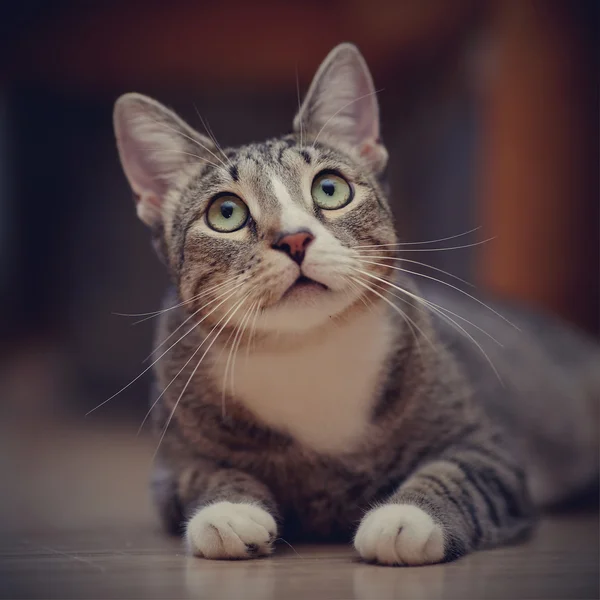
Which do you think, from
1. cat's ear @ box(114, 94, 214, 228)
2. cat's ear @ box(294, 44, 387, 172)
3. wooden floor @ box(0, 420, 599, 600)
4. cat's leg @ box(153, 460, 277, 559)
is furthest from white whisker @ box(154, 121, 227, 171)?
wooden floor @ box(0, 420, 599, 600)

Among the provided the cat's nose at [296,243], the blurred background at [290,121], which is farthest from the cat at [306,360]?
the blurred background at [290,121]

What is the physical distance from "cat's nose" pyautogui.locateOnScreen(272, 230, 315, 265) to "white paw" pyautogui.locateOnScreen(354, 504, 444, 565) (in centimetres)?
34

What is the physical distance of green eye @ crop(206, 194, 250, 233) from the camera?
111 centimetres

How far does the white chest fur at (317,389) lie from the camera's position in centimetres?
112

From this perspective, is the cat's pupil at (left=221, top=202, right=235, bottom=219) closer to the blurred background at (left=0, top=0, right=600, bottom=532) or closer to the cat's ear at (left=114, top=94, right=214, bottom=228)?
the cat's ear at (left=114, top=94, right=214, bottom=228)

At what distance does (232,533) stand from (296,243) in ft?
1.21

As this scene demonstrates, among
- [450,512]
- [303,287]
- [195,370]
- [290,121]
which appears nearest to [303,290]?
[303,287]

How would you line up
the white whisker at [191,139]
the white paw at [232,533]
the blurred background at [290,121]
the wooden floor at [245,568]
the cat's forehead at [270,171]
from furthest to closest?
1. the blurred background at [290,121]
2. the white whisker at [191,139]
3. the cat's forehead at [270,171]
4. the white paw at [232,533]
5. the wooden floor at [245,568]

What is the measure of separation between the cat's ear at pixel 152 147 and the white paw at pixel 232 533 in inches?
18.9

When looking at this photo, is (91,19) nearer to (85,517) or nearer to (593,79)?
(85,517)

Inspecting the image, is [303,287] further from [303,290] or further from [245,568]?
[245,568]

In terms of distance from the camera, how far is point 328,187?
44.6 inches

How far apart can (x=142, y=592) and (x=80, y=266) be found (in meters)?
1.92

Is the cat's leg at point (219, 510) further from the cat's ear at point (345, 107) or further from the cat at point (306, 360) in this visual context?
the cat's ear at point (345, 107)
